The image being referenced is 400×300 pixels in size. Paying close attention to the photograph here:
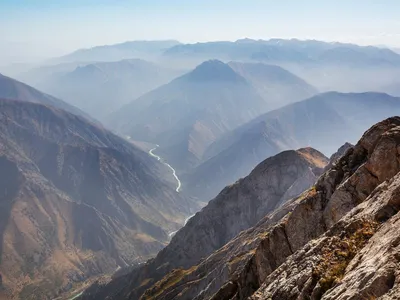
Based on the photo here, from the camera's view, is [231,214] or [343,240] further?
[231,214]

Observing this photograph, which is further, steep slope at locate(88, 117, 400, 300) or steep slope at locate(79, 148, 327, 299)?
steep slope at locate(79, 148, 327, 299)

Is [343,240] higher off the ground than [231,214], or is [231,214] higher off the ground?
[343,240]

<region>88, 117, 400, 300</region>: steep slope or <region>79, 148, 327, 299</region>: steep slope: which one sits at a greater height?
<region>88, 117, 400, 300</region>: steep slope

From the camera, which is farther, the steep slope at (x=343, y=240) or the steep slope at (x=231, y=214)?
the steep slope at (x=231, y=214)

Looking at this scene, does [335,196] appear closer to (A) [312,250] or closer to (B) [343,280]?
(A) [312,250]
